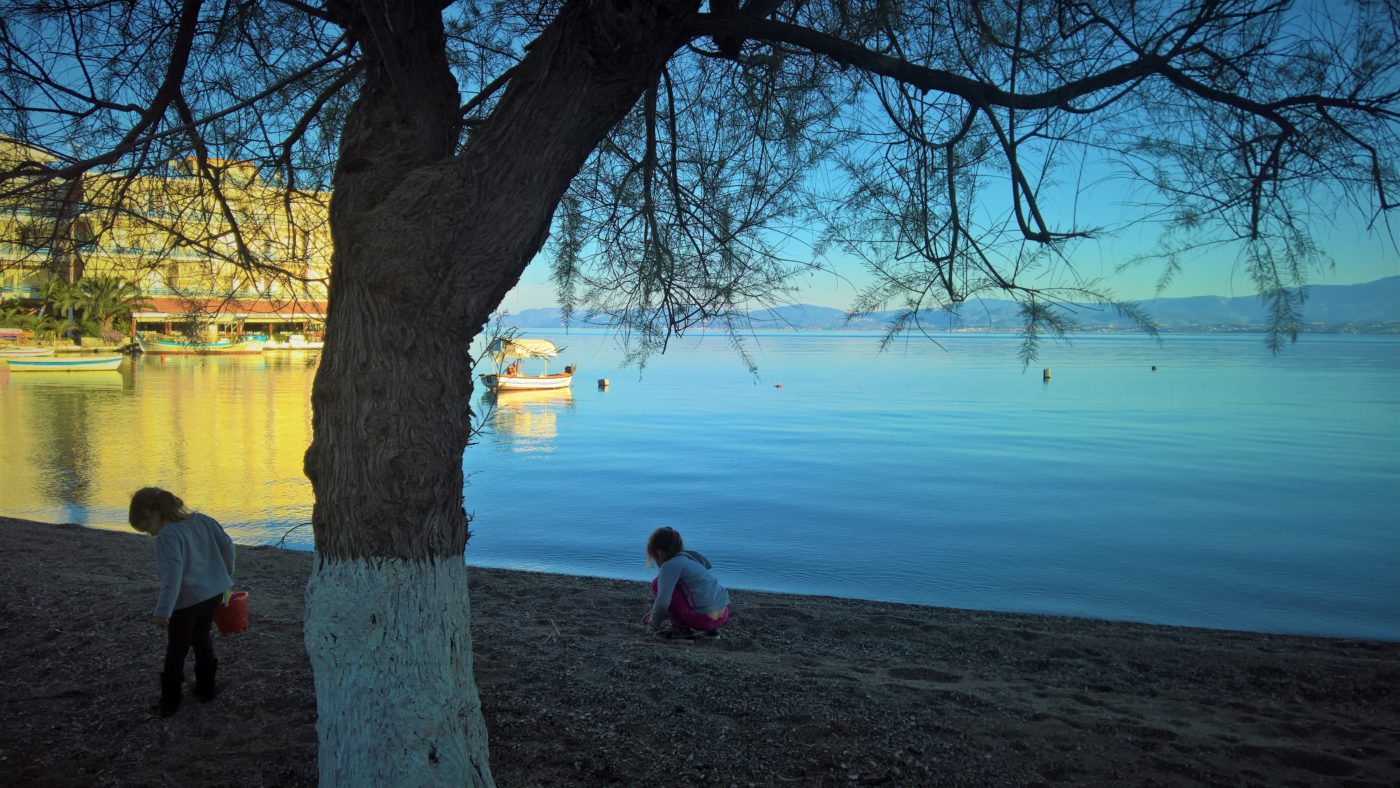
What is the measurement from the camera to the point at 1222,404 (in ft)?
103

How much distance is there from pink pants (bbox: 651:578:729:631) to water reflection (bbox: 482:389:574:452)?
1029 centimetres

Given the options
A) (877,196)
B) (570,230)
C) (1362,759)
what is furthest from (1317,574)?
(570,230)

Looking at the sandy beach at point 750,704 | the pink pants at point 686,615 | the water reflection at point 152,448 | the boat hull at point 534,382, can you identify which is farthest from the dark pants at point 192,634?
Answer: the boat hull at point 534,382

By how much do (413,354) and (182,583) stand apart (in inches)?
93.2

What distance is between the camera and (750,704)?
13.5 feet

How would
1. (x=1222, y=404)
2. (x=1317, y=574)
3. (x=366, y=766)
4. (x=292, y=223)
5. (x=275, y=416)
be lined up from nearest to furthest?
(x=366, y=766), (x=292, y=223), (x=1317, y=574), (x=275, y=416), (x=1222, y=404)

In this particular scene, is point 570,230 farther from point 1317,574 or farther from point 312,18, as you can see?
point 1317,574

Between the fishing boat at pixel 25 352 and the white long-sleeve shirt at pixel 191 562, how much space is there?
153 ft

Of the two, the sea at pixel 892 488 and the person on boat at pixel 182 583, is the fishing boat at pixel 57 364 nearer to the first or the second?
the sea at pixel 892 488

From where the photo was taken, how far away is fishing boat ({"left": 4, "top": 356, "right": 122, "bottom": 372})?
133ft

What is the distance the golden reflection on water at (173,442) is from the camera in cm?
1266

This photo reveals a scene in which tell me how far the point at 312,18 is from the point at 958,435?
68.4 feet

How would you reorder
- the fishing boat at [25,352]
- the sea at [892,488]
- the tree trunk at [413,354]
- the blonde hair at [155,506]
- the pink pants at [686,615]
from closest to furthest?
the tree trunk at [413,354], the blonde hair at [155,506], the pink pants at [686,615], the sea at [892,488], the fishing boat at [25,352]

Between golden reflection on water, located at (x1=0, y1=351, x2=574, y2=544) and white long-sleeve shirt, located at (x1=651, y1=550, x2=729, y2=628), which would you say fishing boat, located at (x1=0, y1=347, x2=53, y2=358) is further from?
white long-sleeve shirt, located at (x1=651, y1=550, x2=729, y2=628)
